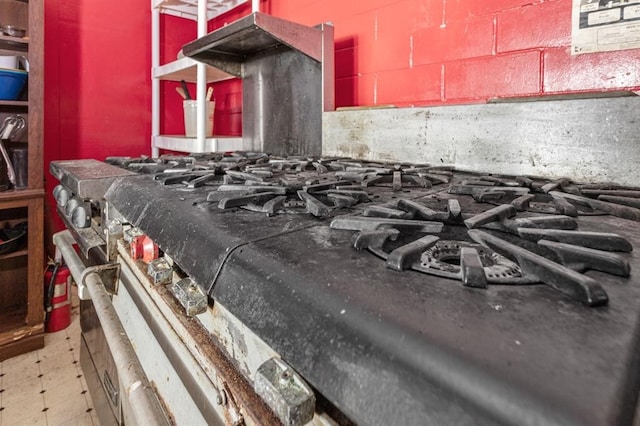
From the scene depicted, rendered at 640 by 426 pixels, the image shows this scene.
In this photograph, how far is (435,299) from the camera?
40cm

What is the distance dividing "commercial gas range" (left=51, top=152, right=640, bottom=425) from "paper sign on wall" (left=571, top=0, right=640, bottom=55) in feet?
2.13

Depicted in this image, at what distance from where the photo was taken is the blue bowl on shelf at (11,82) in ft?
6.93

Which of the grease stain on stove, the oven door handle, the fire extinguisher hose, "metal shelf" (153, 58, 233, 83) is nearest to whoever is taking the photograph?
the grease stain on stove

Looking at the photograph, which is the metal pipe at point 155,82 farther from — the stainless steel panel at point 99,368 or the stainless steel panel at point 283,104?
the stainless steel panel at point 99,368

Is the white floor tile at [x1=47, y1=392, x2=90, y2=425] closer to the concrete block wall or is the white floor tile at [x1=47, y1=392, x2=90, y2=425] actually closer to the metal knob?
the metal knob

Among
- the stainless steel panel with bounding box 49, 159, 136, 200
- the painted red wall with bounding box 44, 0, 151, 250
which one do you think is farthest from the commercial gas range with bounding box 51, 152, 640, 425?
the painted red wall with bounding box 44, 0, 151, 250

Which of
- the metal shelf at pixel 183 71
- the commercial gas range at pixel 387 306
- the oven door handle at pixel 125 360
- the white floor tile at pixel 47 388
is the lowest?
the white floor tile at pixel 47 388

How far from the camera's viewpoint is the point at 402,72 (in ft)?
6.25

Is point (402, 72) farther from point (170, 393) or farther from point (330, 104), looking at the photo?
point (170, 393)

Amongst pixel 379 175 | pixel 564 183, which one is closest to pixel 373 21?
pixel 379 175

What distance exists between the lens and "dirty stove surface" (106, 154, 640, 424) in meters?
0.28

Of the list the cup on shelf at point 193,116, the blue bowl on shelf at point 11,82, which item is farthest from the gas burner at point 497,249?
the blue bowl on shelf at point 11,82

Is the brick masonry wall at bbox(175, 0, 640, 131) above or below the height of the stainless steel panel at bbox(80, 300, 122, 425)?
above

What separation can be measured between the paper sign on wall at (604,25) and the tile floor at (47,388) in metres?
2.57
